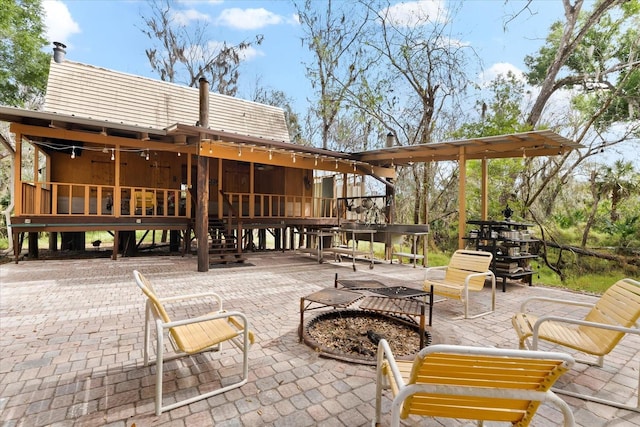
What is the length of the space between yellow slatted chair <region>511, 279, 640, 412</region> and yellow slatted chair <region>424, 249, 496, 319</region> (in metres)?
1.30

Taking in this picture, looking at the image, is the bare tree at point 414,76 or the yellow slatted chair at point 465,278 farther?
the bare tree at point 414,76

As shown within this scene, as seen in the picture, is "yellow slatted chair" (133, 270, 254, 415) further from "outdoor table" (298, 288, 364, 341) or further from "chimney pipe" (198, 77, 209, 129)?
"chimney pipe" (198, 77, 209, 129)

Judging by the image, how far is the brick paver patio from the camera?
2150 millimetres

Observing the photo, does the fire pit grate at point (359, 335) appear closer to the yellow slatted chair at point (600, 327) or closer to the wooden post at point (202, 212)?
the yellow slatted chair at point (600, 327)

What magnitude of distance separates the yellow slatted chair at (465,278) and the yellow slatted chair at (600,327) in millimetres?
1305

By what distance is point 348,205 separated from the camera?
1216cm

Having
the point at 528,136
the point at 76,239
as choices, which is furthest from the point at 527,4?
the point at 76,239

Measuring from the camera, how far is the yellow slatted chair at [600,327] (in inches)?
94.6

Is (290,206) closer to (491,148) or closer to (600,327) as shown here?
(491,148)

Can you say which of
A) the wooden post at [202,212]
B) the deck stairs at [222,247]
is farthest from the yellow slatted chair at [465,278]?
the deck stairs at [222,247]

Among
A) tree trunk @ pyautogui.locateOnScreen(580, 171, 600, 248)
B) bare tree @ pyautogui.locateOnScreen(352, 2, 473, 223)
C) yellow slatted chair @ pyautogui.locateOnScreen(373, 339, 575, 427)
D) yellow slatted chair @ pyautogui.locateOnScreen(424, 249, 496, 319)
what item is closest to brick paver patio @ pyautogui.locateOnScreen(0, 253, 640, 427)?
yellow slatted chair @ pyautogui.locateOnScreen(424, 249, 496, 319)

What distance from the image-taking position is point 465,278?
15.4 feet

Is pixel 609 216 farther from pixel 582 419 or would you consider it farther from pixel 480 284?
pixel 582 419

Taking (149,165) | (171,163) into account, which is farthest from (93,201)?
(171,163)
